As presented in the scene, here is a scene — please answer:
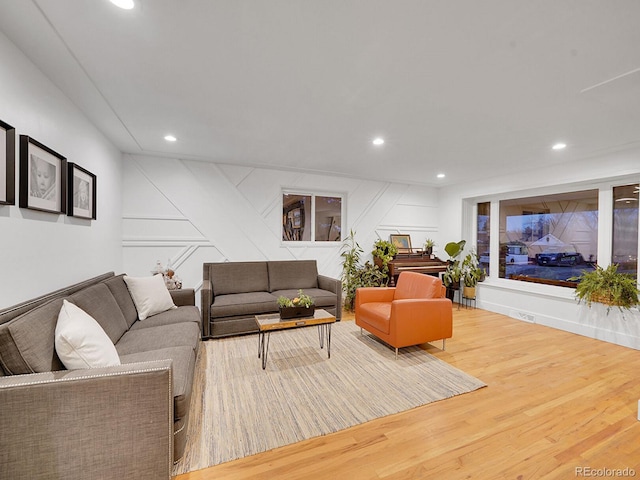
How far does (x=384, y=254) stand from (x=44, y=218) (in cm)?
465

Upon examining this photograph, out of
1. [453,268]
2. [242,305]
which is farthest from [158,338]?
[453,268]

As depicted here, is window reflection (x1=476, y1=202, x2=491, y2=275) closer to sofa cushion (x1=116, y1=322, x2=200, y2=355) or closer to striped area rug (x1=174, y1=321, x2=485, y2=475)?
striped area rug (x1=174, y1=321, x2=485, y2=475)

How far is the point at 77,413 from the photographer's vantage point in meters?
1.29

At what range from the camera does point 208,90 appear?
2.26 metres

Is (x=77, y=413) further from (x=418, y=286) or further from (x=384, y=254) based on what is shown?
(x=384, y=254)

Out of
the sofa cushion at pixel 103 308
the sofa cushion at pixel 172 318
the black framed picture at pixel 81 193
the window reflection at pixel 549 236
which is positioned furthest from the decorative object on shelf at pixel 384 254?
the black framed picture at pixel 81 193

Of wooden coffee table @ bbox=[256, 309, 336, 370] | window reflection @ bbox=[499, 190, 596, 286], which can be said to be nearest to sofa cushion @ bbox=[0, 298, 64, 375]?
wooden coffee table @ bbox=[256, 309, 336, 370]

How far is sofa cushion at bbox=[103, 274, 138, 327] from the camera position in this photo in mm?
2621

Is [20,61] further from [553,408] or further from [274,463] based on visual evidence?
[553,408]

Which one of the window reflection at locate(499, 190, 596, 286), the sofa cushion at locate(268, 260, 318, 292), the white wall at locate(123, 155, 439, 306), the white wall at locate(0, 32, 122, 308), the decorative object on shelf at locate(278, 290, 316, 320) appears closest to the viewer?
the white wall at locate(0, 32, 122, 308)

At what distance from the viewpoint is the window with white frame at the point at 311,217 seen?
5.01 meters

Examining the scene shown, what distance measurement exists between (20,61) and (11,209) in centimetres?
95

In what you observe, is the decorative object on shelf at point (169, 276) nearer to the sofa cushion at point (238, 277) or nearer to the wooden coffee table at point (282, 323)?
the sofa cushion at point (238, 277)

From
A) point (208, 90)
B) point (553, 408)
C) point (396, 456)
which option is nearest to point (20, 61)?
point (208, 90)
